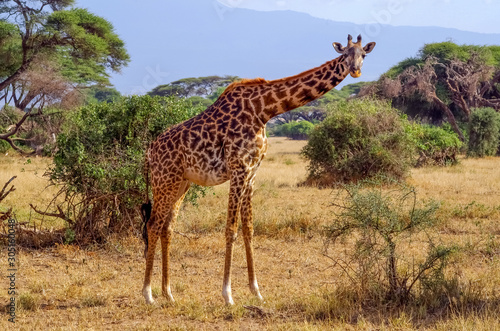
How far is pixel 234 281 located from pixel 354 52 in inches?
135

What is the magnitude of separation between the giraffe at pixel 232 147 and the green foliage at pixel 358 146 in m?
10.6

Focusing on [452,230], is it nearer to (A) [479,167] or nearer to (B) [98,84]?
(A) [479,167]

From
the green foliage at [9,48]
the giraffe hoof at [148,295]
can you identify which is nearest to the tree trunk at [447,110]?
the green foliage at [9,48]

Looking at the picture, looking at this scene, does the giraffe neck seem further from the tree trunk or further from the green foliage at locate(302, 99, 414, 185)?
the tree trunk

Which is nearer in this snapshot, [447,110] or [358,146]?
[358,146]

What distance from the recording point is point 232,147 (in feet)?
21.3

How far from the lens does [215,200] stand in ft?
45.7

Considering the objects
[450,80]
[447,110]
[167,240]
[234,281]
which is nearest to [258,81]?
[167,240]

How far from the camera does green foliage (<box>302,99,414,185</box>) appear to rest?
17.2 meters

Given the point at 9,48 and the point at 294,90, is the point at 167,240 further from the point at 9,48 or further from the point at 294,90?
the point at 9,48

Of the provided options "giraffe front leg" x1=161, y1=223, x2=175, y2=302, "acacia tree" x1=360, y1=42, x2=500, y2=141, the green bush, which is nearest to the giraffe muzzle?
"giraffe front leg" x1=161, y1=223, x2=175, y2=302

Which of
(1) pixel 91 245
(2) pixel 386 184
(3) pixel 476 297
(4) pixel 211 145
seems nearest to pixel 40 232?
(1) pixel 91 245

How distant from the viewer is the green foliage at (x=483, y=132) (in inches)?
1147

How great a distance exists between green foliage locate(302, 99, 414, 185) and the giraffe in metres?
10.6
